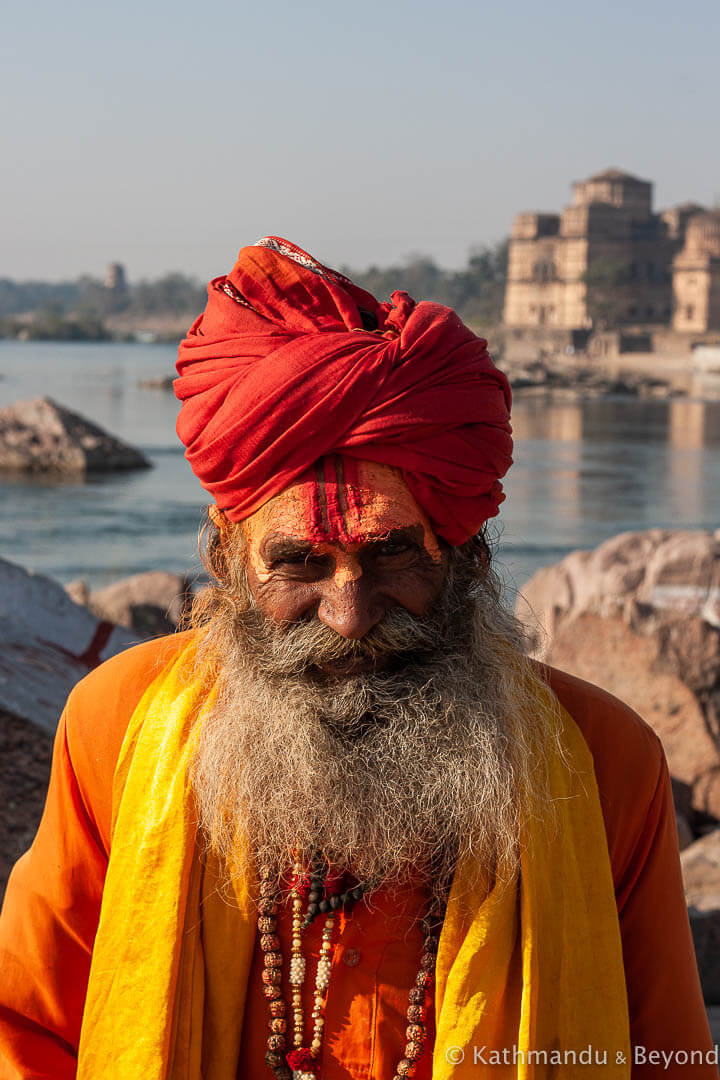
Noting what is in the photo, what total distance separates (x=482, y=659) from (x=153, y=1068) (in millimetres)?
604

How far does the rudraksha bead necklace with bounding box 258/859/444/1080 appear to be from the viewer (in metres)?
1.53

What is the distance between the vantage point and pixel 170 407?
35.3m

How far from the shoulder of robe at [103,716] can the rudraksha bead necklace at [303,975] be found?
23 cm

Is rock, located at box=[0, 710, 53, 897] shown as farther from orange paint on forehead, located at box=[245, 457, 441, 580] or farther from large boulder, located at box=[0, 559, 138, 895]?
orange paint on forehead, located at box=[245, 457, 441, 580]

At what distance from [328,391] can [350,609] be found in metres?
0.25

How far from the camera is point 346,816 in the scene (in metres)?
1.54

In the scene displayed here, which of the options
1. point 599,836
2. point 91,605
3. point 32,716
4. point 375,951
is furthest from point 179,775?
point 91,605

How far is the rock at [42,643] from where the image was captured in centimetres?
284

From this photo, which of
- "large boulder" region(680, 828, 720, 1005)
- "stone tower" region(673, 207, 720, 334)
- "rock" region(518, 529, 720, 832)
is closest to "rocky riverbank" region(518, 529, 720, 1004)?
"rock" region(518, 529, 720, 832)

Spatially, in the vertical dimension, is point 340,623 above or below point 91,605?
above

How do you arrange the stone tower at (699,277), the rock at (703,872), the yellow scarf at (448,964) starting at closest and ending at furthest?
the yellow scarf at (448,964)
the rock at (703,872)
the stone tower at (699,277)

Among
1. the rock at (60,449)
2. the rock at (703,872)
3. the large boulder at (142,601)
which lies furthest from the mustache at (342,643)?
the rock at (60,449)

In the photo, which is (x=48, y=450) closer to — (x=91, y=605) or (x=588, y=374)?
(x=91, y=605)

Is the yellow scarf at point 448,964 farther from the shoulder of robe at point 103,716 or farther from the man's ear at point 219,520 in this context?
the man's ear at point 219,520
